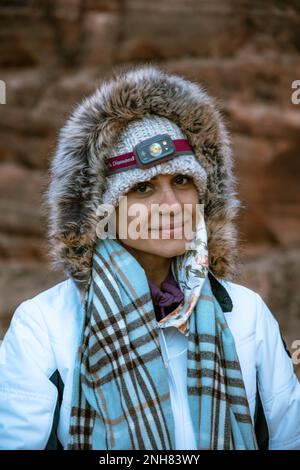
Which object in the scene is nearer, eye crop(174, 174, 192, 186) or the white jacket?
the white jacket

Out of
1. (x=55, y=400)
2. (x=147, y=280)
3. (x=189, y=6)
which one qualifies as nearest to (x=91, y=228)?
(x=147, y=280)

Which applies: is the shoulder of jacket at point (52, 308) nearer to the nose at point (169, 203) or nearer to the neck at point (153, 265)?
the neck at point (153, 265)

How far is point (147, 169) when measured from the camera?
6.22 feet

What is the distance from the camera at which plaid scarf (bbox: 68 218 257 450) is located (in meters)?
1.80

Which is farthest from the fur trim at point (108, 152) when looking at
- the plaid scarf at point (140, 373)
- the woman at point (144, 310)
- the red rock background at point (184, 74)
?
Result: the red rock background at point (184, 74)

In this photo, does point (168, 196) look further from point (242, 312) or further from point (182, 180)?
point (242, 312)

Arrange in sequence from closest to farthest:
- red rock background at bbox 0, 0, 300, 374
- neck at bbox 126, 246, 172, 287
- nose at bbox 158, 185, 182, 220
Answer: nose at bbox 158, 185, 182, 220
neck at bbox 126, 246, 172, 287
red rock background at bbox 0, 0, 300, 374

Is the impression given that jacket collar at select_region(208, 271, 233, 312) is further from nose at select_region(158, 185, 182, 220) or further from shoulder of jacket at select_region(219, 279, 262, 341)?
nose at select_region(158, 185, 182, 220)

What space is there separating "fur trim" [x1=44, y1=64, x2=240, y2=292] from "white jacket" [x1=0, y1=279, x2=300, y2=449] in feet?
0.39

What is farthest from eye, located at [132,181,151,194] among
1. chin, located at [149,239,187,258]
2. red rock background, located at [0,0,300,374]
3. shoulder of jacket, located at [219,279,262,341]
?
red rock background, located at [0,0,300,374]

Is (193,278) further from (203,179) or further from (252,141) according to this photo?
(252,141)

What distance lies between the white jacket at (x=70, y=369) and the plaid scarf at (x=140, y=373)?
0.05 meters

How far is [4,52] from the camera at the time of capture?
181 inches

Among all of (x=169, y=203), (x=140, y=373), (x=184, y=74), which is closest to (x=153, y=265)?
(x=169, y=203)
